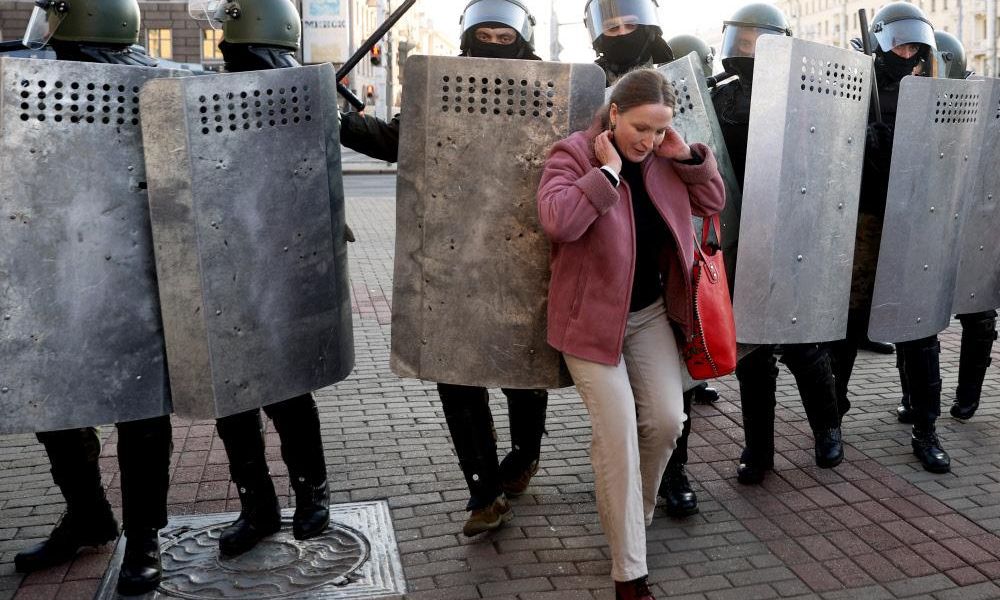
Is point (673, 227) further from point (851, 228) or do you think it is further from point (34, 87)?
point (34, 87)

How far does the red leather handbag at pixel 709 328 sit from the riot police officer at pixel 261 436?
1466 millimetres

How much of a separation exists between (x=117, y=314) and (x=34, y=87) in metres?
0.74

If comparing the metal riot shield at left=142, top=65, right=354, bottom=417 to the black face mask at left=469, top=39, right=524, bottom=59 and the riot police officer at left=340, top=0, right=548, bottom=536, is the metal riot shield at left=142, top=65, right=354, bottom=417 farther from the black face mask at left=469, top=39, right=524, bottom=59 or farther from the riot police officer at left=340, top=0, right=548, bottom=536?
the black face mask at left=469, top=39, right=524, bottom=59

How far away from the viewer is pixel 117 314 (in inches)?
141

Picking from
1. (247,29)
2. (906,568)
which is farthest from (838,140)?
(247,29)

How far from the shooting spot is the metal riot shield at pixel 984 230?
5.00 meters

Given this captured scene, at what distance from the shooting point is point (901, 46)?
17.7ft

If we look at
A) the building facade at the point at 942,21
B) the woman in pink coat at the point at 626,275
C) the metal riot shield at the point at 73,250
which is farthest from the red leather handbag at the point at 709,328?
the building facade at the point at 942,21

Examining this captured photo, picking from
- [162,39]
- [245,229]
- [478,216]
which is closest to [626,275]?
[478,216]

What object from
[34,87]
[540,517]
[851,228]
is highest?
[34,87]

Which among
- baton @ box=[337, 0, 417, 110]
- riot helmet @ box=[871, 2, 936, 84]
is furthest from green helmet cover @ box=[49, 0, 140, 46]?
riot helmet @ box=[871, 2, 936, 84]

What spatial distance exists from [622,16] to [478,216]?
3.89 ft

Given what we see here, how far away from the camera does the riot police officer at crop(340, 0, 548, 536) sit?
161 inches

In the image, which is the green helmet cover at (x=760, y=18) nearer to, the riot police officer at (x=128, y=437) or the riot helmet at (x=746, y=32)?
the riot helmet at (x=746, y=32)
